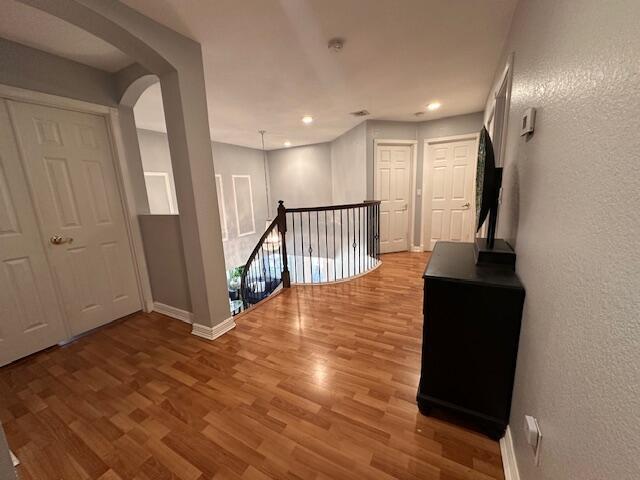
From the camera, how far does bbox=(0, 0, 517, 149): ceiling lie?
1638 millimetres

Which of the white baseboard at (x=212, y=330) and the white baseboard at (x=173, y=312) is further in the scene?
the white baseboard at (x=173, y=312)

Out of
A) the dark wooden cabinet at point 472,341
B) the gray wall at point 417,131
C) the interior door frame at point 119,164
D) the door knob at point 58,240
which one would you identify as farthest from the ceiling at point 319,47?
the dark wooden cabinet at point 472,341

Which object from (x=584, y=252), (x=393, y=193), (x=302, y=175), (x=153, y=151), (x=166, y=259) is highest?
(x=153, y=151)

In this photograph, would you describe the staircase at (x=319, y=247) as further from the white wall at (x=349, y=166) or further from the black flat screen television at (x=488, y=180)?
the black flat screen television at (x=488, y=180)

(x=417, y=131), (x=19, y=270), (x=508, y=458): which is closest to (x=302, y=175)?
(x=417, y=131)

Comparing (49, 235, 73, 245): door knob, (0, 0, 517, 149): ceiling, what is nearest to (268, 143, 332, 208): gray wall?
(0, 0, 517, 149): ceiling

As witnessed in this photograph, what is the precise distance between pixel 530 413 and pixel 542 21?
5.49 ft

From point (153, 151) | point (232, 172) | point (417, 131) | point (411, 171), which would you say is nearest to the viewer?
point (153, 151)

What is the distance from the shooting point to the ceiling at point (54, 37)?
1602 mm

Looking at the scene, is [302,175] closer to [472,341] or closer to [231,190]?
[231,190]

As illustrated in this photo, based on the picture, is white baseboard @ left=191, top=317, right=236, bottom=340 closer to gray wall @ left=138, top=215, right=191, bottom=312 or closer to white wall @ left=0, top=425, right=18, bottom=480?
gray wall @ left=138, top=215, right=191, bottom=312

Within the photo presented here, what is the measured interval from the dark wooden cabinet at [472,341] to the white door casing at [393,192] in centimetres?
338

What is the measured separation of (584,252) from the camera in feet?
2.06

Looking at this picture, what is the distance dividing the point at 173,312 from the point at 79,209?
1.31 metres
